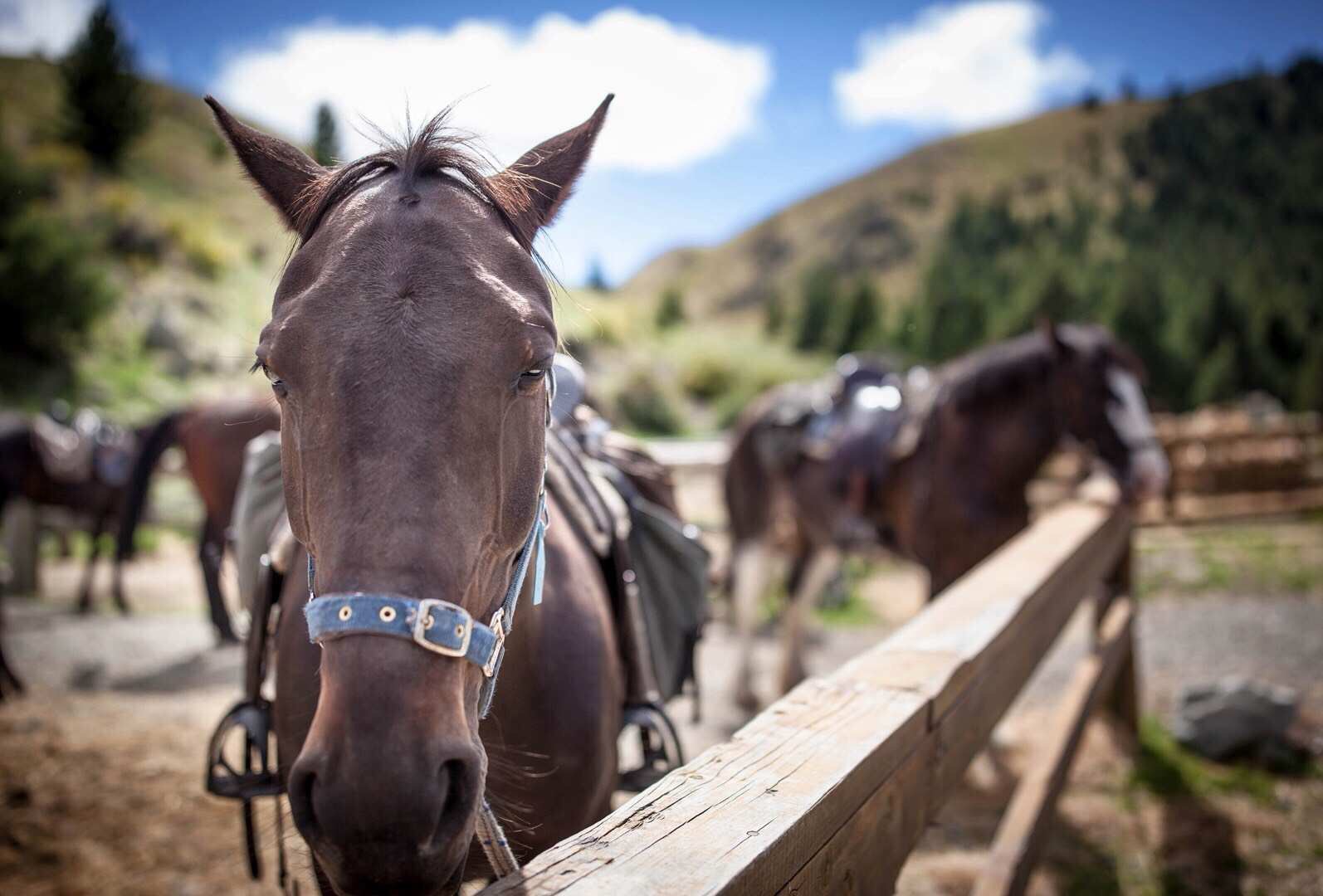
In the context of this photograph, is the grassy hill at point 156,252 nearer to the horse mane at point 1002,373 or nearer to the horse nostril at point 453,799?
the horse mane at point 1002,373

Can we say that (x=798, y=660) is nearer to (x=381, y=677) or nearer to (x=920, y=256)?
(x=381, y=677)

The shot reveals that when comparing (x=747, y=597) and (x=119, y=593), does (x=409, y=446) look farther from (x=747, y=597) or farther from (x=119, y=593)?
(x=119, y=593)

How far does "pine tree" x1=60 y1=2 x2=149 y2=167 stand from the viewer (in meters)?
25.9

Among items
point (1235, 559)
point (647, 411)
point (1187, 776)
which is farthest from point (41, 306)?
point (1235, 559)

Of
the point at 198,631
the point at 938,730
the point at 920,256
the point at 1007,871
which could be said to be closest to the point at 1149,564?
the point at 1007,871

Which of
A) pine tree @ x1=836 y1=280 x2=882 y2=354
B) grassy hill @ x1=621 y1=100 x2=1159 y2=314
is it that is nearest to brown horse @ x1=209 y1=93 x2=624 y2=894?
pine tree @ x1=836 y1=280 x2=882 y2=354

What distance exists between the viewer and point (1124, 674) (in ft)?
14.6

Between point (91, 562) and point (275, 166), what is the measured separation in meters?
8.70

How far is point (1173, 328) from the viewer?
29547 mm

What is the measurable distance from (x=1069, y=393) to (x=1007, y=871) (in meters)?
3.02

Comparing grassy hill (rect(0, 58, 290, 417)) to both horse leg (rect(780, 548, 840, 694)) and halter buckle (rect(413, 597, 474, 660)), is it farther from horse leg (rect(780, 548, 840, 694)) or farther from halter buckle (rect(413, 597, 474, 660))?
halter buckle (rect(413, 597, 474, 660))

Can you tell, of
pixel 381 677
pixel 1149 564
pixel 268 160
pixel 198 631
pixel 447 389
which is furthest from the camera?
pixel 1149 564

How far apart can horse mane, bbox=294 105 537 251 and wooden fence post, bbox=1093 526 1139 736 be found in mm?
4320

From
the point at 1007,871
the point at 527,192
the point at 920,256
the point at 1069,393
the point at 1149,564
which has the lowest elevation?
the point at 1149,564
